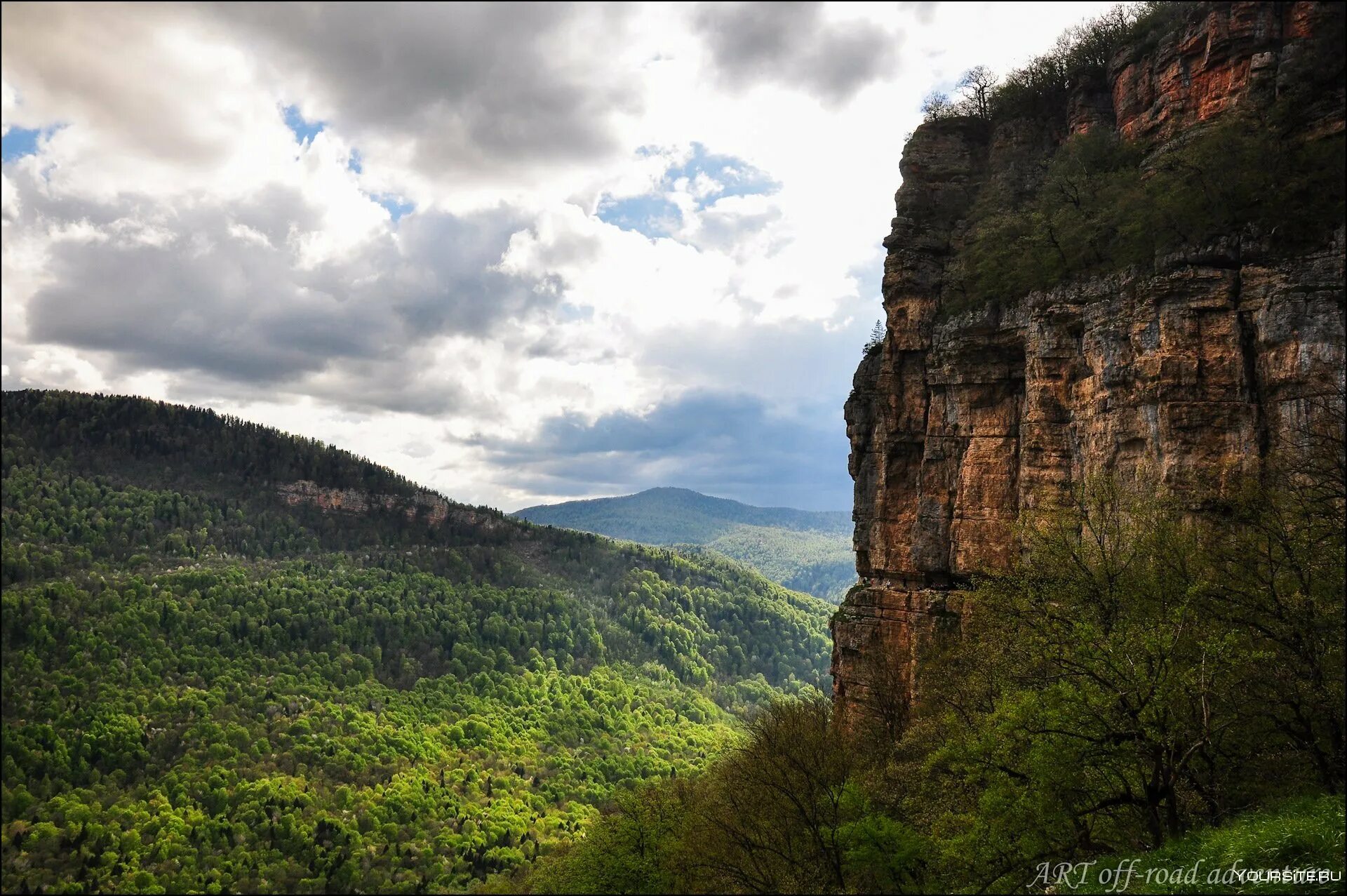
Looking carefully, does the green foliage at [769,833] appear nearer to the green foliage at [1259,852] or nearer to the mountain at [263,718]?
the green foliage at [1259,852]

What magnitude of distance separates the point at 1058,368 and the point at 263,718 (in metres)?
142

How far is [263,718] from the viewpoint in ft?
419

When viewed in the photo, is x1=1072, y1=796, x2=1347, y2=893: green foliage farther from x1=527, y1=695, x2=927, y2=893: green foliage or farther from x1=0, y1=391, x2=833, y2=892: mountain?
x1=0, y1=391, x2=833, y2=892: mountain

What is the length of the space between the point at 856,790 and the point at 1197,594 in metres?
15.3

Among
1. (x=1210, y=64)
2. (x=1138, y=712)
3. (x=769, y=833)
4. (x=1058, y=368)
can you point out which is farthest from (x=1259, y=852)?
(x=1210, y=64)

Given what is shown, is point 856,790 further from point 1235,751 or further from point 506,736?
point 506,736

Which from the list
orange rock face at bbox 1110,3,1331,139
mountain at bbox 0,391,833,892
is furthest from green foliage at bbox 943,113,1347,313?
mountain at bbox 0,391,833,892

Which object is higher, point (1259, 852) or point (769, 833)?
point (1259, 852)

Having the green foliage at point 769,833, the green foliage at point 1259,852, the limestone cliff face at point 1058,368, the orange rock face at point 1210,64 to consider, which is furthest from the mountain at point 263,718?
the orange rock face at point 1210,64

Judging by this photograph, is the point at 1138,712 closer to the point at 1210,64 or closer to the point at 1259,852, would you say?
the point at 1259,852

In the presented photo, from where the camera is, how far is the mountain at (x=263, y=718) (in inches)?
3679

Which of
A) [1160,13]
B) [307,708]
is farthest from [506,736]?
[1160,13]

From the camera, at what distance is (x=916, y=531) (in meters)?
39.4

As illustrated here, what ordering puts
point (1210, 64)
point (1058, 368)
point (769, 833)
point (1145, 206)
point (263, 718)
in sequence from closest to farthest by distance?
point (1210, 64)
point (1145, 206)
point (769, 833)
point (1058, 368)
point (263, 718)
